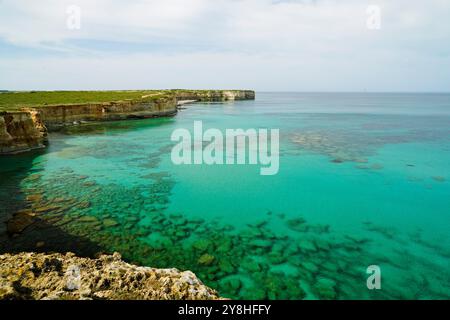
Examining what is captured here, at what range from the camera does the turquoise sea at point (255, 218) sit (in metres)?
9.61

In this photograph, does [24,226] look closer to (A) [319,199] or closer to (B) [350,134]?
(A) [319,199]

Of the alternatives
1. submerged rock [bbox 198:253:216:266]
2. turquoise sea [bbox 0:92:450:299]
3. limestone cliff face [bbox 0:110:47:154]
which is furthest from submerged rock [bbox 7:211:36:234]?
limestone cliff face [bbox 0:110:47:154]

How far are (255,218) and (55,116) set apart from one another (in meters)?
41.5

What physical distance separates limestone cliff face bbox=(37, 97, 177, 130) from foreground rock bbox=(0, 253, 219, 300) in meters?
41.7

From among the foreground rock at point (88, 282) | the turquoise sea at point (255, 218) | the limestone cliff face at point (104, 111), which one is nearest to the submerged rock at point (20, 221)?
the turquoise sea at point (255, 218)

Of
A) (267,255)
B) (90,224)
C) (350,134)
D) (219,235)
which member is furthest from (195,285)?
(350,134)

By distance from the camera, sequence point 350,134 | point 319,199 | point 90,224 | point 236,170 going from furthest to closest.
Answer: point 350,134, point 236,170, point 319,199, point 90,224

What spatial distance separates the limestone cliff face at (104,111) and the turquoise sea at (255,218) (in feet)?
63.9

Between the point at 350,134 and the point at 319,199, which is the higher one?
the point at 350,134

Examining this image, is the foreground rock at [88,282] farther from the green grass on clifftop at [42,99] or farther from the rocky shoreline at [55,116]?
the green grass on clifftop at [42,99]

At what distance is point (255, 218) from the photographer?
14.3m

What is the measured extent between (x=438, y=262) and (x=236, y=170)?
14454 mm

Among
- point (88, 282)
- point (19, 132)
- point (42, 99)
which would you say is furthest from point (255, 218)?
point (42, 99)

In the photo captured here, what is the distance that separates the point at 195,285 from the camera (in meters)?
6.64
